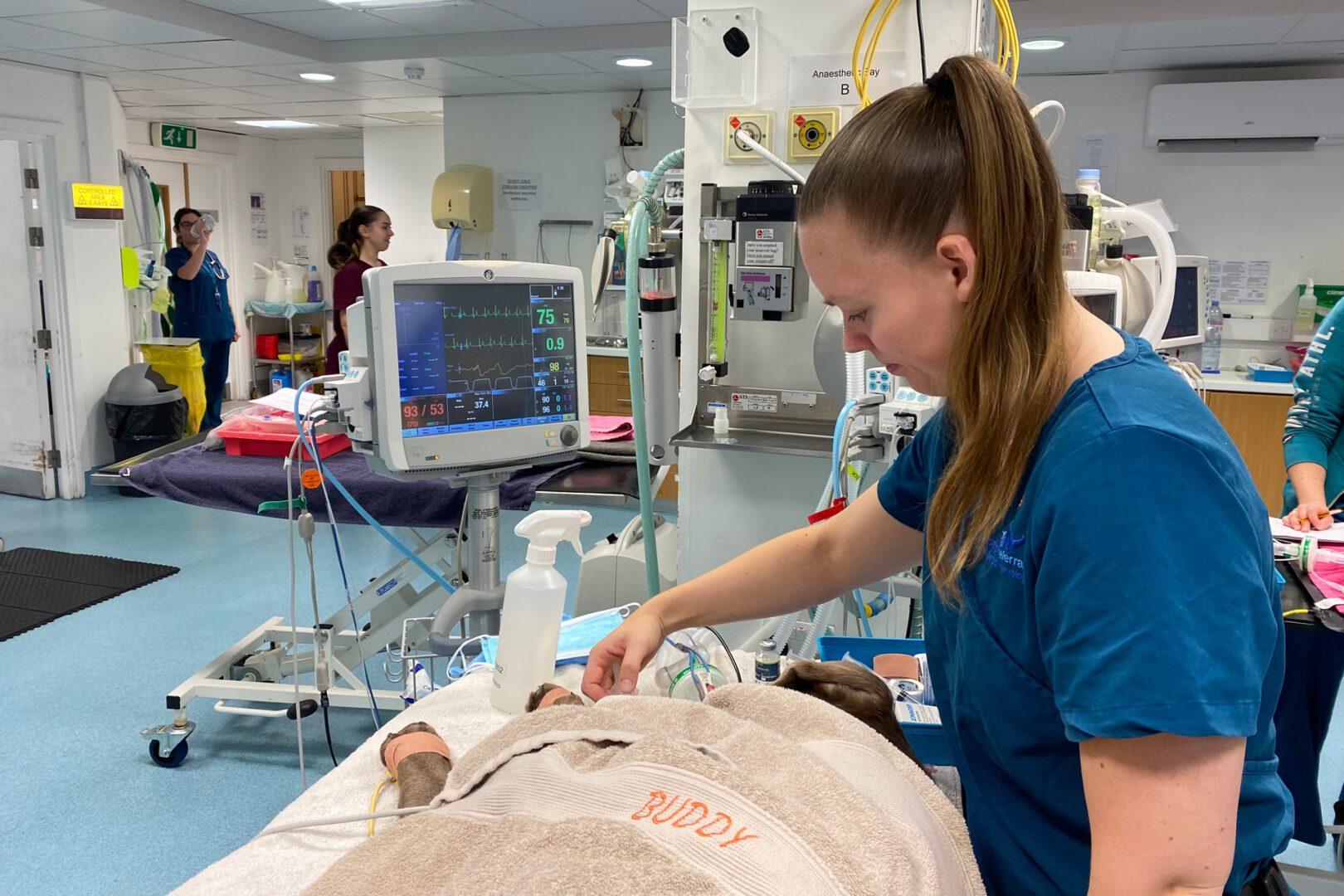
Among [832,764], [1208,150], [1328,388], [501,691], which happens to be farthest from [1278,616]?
[1208,150]

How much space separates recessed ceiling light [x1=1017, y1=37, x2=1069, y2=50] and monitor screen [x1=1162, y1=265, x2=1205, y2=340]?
134 centimetres

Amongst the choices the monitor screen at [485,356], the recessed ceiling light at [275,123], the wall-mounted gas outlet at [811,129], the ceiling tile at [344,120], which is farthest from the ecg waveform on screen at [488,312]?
the recessed ceiling light at [275,123]

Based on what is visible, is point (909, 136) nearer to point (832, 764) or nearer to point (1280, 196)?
point (832, 764)

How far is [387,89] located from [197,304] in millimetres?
1851

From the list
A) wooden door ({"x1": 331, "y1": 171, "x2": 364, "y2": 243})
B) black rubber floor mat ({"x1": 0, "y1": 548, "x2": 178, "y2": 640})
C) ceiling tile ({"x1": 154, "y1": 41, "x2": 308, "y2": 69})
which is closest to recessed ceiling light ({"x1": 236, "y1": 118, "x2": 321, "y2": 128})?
wooden door ({"x1": 331, "y1": 171, "x2": 364, "y2": 243})

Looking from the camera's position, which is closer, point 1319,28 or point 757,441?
point 757,441

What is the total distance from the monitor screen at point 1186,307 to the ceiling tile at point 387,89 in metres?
4.29

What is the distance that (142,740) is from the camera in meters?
2.78

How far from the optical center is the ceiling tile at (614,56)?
15.9ft

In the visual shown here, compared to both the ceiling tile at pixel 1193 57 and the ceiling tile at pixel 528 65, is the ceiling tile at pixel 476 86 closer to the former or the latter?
the ceiling tile at pixel 528 65

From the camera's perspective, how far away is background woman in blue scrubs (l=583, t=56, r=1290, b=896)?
651 millimetres

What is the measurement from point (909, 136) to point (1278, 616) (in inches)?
18.1

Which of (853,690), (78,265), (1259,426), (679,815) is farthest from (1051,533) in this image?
(78,265)

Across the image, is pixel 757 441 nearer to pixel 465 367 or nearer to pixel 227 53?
pixel 465 367
